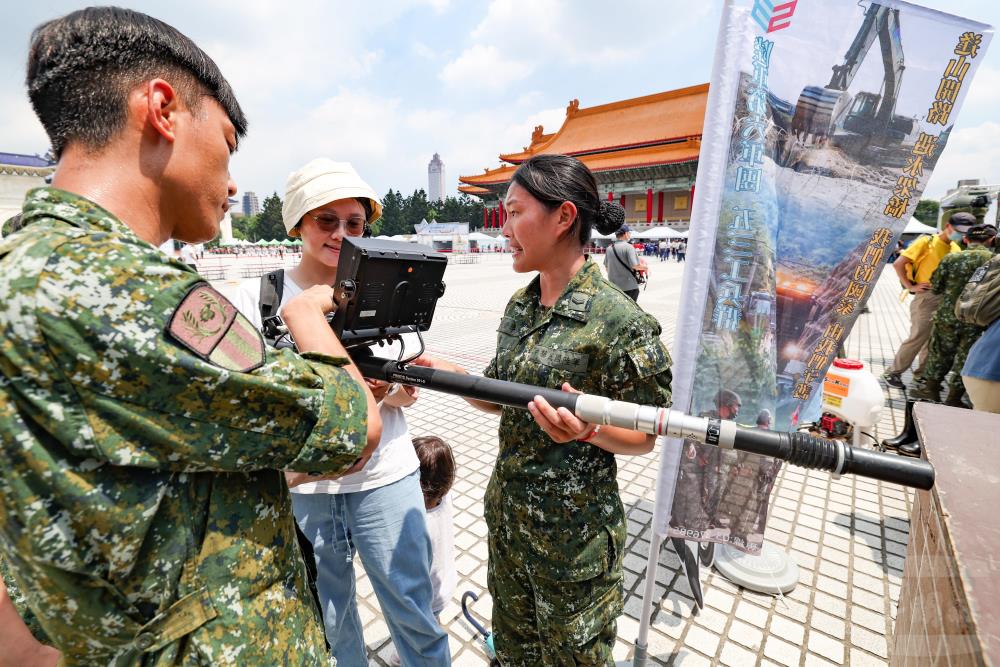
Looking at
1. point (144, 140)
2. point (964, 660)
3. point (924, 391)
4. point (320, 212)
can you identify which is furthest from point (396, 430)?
point (924, 391)

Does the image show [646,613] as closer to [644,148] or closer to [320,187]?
[320,187]

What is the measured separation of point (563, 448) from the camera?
1613mm

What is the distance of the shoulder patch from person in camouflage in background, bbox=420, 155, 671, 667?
0.84 m

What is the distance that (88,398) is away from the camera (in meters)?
0.67

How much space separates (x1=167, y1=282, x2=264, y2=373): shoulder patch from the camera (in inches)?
28.4

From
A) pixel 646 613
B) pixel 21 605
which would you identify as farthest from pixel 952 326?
pixel 21 605

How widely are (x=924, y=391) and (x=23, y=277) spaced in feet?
24.1

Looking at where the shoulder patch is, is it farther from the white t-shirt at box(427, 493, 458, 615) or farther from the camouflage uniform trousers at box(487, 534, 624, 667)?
the white t-shirt at box(427, 493, 458, 615)

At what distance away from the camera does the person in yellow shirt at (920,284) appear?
235 inches

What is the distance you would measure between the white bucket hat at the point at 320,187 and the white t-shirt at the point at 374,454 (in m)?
0.30

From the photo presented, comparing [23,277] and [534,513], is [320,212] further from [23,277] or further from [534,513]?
[534,513]

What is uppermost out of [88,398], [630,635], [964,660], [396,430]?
[88,398]

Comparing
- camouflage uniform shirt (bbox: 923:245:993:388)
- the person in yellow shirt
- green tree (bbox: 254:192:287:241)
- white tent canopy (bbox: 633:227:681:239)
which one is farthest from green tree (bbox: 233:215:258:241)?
camouflage uniform shirt (bbox: 923:245:993:388)

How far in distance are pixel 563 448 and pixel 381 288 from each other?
0.88 metres
